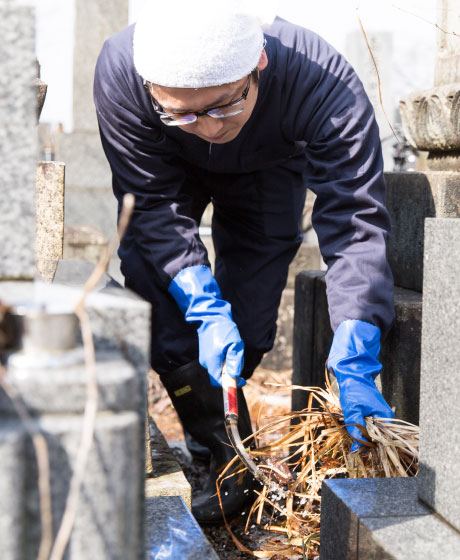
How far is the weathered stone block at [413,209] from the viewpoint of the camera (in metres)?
2.85

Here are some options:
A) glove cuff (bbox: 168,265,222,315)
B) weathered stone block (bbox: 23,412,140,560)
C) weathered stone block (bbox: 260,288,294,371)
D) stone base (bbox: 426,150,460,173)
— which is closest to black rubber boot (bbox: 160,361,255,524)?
glove cuff (bbox: 168,265,222,315)

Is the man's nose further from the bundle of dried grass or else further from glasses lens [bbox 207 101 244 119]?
the bundle of dried grass

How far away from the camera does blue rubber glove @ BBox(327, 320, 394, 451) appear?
222 centimetres

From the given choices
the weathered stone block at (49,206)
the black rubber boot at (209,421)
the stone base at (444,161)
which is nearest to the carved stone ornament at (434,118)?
the stone base at (444,161)

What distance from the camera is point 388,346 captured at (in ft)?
9.09

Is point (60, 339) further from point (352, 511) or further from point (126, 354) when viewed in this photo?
point (352, 511)

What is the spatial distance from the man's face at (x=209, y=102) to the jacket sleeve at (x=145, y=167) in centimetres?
26

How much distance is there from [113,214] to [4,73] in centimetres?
700

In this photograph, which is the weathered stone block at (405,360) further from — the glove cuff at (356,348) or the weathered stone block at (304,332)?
the weathered stone block at (304,332)

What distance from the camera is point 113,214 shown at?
317 inches

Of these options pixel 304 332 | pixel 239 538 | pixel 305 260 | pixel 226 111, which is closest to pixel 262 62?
pixel 226 111

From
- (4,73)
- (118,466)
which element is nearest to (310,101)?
(4,73)

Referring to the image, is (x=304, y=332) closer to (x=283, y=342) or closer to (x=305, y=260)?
(x=283, y=342)

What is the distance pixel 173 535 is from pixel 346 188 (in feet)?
4.22
